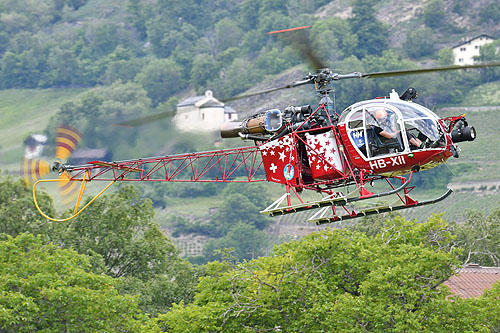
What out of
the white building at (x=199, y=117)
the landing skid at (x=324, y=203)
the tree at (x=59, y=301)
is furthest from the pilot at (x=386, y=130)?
the tree at (x=59, y=301)

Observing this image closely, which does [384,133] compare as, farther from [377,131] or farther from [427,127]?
[427,127]

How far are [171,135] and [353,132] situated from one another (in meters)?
9.75

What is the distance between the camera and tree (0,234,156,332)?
44.2 m

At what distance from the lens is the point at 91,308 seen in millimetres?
45188

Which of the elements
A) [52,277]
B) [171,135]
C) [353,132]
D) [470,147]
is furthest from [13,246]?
[470,147]

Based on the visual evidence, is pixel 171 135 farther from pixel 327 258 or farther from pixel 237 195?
pixel 237 195

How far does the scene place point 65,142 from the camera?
37.9 m

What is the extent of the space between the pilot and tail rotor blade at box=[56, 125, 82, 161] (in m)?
11.9

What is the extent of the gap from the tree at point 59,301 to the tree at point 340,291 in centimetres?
245

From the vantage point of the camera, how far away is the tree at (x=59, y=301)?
44.2m

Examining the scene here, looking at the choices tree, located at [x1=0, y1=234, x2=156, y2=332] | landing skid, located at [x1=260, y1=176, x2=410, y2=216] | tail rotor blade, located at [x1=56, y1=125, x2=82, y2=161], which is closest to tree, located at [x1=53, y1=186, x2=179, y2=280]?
tree, located at [x1=0, y1=234, x2=156, y2=332]

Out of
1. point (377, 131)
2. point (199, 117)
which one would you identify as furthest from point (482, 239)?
point (377, 131)

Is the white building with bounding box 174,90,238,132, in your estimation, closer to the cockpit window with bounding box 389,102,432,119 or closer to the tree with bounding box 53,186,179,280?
the cockpit window with bounding box 389,102,432,119

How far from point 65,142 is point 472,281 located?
28.8 m
